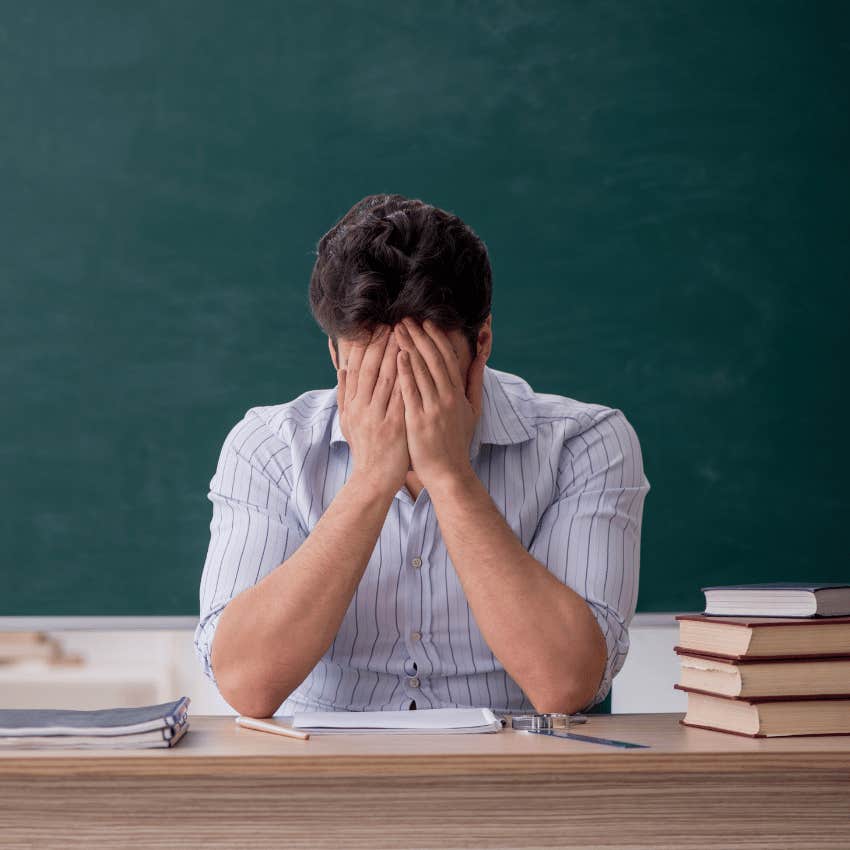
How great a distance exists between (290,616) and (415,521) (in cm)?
31

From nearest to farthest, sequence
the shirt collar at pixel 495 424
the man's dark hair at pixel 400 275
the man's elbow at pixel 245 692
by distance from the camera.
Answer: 1. the man's elbow at pixel 245 692
2. the man's dark hair at pixel 400 275
3. the shirt collar at pixel 495 424

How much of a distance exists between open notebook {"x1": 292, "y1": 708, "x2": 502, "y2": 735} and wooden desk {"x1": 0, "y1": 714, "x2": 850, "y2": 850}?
5.3 inches

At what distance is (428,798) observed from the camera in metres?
1.08

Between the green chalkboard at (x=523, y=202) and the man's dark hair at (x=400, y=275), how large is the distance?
1010mm

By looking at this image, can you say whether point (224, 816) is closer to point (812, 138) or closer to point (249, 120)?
point (249, 120)

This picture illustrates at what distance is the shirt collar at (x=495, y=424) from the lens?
69.5 inches

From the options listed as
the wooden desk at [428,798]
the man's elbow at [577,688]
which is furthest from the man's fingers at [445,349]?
the wooden desk at [428,798]

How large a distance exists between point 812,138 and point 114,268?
1731mm

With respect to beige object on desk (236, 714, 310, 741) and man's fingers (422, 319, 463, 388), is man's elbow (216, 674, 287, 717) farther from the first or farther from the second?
man's fingers (422, 319, 463, 388)

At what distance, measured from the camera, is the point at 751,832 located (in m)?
1.09

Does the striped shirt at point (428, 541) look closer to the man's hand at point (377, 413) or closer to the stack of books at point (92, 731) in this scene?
the man's hand at point (377, 413)

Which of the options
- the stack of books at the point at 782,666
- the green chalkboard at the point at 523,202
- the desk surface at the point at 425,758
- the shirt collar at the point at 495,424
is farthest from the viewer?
the green chalkboard at the point at 523,202

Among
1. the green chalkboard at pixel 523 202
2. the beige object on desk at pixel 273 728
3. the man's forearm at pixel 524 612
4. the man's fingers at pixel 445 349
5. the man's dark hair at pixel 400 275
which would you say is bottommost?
the beige object on desk at pixel 273 728

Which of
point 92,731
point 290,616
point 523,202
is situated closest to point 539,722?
point 290,616
